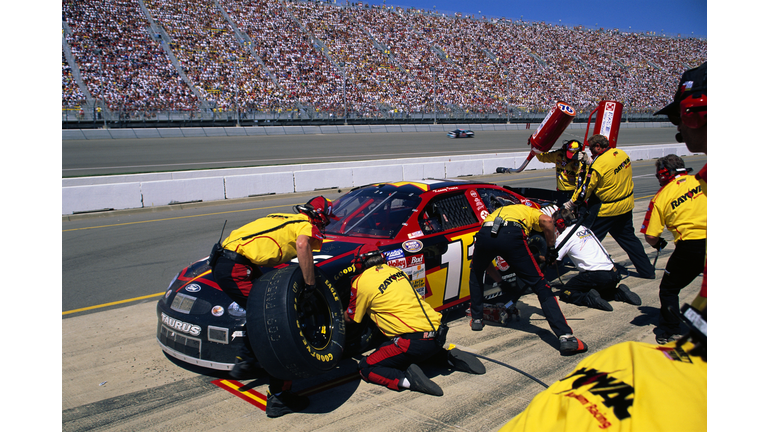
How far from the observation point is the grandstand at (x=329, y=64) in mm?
33750

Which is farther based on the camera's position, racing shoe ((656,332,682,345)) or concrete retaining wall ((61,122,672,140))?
concrete retaining wall ((61,122,672,140))

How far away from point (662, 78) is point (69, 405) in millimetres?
69703

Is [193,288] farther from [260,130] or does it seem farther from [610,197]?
[260,130]

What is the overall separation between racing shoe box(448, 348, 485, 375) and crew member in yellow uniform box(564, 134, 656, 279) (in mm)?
3114

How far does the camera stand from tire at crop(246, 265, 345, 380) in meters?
3.33

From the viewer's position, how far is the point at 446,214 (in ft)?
17.9

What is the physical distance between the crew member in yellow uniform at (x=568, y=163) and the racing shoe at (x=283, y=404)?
502 centimetres

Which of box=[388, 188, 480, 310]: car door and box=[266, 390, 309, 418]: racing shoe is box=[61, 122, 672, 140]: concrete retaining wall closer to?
box=[388, 188, 480, 310]: car door

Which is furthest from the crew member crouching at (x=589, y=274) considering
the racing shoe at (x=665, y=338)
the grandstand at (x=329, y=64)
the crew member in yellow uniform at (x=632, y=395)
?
the grandstand at (x=329, y=64)

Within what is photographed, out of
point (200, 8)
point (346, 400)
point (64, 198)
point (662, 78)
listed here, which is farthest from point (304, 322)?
point (662, 78)

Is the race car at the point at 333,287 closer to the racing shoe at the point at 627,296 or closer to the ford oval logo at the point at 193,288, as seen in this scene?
the ford oval logo at the point at 193,288

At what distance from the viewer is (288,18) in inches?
1887

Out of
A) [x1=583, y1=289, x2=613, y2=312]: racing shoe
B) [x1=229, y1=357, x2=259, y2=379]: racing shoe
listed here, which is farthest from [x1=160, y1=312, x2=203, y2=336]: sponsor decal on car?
[x1=583, y1=289, x2=613, y2=312]: racing shoe

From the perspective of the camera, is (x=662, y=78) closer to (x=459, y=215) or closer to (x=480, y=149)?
(x=480, y=149)
